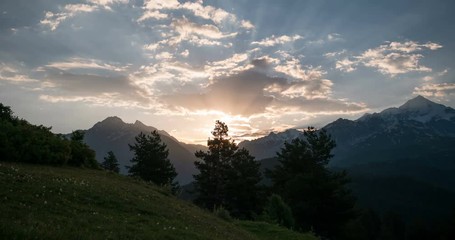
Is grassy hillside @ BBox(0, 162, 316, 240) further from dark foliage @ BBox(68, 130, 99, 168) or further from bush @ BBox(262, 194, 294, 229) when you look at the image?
bush @ BBox(262, 194, 294, 229)

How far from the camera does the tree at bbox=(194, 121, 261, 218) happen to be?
63000mm

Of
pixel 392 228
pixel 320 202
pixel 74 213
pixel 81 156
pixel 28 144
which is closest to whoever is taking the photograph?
pixel 74 213

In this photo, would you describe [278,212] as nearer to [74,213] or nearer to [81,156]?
[81,156]

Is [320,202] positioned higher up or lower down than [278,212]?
lower down

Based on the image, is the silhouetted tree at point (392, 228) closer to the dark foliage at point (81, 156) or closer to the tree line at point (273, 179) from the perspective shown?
the tree line at point (273, 179)

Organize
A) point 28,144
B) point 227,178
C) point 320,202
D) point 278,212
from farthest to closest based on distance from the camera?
point 227,178, point 320,202, point 278,212, point 28,144

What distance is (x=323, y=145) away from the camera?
68.9m

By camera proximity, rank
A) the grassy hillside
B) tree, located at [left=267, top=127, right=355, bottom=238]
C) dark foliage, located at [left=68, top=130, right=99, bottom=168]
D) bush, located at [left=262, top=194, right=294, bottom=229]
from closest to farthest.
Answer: the grassy hillside < dark foliage, located at [left=68, top=130, right=99, bottom=168] < bush, located at [left=262, top=194, right=294, bottom=229] < tree, located at [left=267, top=127, right=355, bottom=238]

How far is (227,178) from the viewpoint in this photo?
6450 centimetres

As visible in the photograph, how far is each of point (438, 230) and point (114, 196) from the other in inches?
5163

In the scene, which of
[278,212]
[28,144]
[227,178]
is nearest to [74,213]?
[28,144]

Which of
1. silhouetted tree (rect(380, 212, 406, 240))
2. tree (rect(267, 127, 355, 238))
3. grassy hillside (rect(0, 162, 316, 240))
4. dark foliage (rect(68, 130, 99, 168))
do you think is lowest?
silhouetted tree (rect(380, 212, 406, 240))

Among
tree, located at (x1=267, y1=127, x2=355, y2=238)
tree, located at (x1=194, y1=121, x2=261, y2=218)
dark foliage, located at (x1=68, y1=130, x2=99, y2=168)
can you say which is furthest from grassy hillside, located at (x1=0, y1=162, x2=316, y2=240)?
tree, located at (x1=194, y1=121, x2=261, y2=218)

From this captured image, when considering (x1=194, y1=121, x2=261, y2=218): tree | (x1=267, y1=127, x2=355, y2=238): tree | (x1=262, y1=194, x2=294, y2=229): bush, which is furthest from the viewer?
(x1=194, y1=121, x2=261, y2=218): tree
